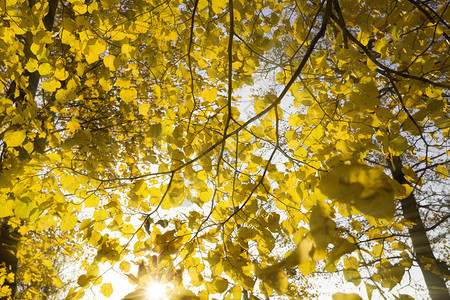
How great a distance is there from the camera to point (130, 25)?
1.60m

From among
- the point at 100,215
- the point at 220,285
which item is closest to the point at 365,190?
the point at 220,285

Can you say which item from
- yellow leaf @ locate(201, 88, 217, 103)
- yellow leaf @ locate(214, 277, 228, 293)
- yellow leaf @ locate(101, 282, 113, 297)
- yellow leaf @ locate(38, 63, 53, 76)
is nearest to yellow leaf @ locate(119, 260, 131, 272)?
yellow leaf @ locate(101, 282, 113, 297)

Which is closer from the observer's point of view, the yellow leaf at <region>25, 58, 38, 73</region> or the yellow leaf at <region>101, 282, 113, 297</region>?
the yellow leaf at <region>101, 282, 113, 297</region>

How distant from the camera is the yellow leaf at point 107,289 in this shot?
4.66 ft

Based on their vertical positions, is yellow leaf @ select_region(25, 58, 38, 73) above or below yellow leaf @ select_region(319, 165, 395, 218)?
above

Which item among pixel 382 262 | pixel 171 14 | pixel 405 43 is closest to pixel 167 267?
pixel 382 262

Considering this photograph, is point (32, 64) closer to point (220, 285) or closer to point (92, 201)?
point (92, 201)

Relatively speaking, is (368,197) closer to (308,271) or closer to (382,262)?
(308,271)

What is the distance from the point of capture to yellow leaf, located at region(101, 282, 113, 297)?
1.42 m

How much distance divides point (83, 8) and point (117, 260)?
1365 millimetres

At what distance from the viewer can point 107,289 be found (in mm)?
1450

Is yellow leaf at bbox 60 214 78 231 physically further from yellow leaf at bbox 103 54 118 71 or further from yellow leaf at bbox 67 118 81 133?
yellow leaf at bbox 103 54 118 71

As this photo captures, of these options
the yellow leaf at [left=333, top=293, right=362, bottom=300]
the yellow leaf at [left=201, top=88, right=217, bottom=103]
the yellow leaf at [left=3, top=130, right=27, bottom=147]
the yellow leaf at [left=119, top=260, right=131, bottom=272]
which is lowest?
the yellow leaf at [left=333, top=293, right=362, bottom=300]

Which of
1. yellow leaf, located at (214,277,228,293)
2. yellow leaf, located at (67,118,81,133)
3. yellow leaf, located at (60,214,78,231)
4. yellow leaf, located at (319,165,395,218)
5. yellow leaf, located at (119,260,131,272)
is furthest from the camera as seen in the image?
yellow leaf, located at (67,118,81,133)
